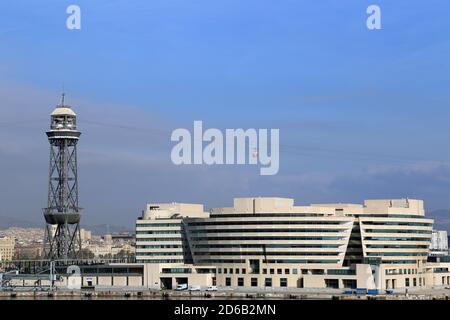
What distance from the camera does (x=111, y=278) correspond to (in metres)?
135

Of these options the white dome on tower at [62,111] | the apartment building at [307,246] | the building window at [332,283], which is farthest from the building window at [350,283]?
the white dome on tower at [62,111]

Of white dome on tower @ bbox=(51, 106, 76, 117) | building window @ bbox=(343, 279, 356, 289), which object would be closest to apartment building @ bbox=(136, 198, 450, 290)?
building window @ bbox=(343, 279, 356, 289)

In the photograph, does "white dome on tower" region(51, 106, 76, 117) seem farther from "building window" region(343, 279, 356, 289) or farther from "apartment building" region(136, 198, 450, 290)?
"building window" region(343, 279, 356, 289)

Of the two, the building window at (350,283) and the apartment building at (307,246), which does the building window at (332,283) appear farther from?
the building window at (350,283)

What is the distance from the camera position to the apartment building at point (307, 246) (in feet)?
397

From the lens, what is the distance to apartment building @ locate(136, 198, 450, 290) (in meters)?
121

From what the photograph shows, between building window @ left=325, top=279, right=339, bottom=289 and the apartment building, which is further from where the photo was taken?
the apartment building

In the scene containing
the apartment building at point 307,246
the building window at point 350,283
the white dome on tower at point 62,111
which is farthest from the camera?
the white dome on tower at point 62,111

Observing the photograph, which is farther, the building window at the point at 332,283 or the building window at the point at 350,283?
the building window at the point at 332,283

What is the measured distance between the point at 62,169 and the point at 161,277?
3321cm

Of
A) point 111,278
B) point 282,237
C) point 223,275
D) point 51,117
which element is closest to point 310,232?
point 282,237

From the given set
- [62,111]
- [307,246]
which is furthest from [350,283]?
[62,111]

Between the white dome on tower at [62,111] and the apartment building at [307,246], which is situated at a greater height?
the white dome on tower at [62,111]

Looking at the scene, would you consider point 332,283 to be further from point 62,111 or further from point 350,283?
point 62,111
